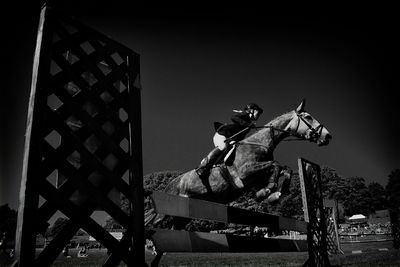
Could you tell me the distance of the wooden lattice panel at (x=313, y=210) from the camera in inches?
260

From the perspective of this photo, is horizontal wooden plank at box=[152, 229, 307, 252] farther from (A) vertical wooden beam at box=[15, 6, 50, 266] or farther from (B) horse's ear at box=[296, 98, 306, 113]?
(B) horse's ear at box=[296, 98, 306, 113]

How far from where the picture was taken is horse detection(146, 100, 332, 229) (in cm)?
706

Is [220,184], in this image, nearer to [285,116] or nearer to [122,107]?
[285,116]

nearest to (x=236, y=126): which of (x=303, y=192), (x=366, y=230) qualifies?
(x=303, y=192)

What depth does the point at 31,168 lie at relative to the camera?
2189 mm

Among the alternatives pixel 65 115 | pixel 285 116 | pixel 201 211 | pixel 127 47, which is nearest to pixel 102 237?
pixel 201 211

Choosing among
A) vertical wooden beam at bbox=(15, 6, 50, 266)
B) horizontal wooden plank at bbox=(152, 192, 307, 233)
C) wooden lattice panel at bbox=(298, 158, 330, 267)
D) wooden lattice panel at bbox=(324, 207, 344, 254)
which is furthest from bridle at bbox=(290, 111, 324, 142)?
wooden lattice panel at bbox=(324, 207, 344, 254)

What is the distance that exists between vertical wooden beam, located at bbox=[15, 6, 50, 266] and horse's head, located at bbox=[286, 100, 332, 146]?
252 inches

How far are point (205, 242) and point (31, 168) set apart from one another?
5.15 ft

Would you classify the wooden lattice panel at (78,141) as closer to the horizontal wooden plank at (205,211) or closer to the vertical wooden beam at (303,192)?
the horizontal wooden plank at (205,211)

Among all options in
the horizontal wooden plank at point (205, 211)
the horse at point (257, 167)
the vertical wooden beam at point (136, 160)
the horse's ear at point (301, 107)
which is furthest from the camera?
the horse's ear at point (301, 107)

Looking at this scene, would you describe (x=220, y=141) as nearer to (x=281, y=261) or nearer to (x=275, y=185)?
(x=275, y=185)

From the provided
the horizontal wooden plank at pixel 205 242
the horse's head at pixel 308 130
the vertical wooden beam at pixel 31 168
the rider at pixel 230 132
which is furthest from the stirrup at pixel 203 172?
the vertical wooden beam at pixel 31 168

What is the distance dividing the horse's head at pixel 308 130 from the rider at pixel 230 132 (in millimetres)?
914
